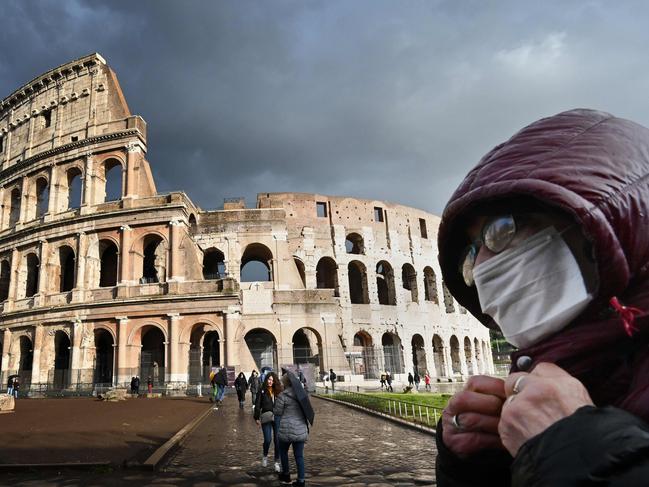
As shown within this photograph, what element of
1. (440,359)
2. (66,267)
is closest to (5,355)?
(66,267)

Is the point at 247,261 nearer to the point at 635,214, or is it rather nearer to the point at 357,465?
the point at 357,465

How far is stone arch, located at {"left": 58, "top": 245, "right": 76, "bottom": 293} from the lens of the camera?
2711 centimetres

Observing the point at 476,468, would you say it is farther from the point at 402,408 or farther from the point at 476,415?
the point at 402,408

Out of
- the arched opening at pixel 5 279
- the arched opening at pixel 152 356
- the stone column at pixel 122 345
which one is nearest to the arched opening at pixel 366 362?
the arched opening at pixel 152 356

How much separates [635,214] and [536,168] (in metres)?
0.20

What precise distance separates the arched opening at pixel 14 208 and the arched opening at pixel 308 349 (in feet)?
66.5

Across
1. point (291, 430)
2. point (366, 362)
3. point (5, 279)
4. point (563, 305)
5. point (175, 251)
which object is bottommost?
point (291, 430)

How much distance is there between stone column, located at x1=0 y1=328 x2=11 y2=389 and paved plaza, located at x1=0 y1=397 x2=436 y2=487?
20871 mm

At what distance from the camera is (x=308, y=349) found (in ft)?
87.9

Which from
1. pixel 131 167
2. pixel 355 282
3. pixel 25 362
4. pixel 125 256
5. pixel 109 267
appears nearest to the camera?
pixel 125 256

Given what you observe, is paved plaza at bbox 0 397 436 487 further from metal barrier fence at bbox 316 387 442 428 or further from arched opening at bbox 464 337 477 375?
arched opening at bbox 464 337 477 375

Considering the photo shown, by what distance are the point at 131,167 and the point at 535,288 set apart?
28119 millimetres

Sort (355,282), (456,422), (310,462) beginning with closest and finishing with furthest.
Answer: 1. (456,422)
2. (310,462)
3. (355,282)

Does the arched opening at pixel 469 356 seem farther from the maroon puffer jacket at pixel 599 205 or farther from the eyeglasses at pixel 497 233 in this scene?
the maroon puffer jacket at pixel 599 205
